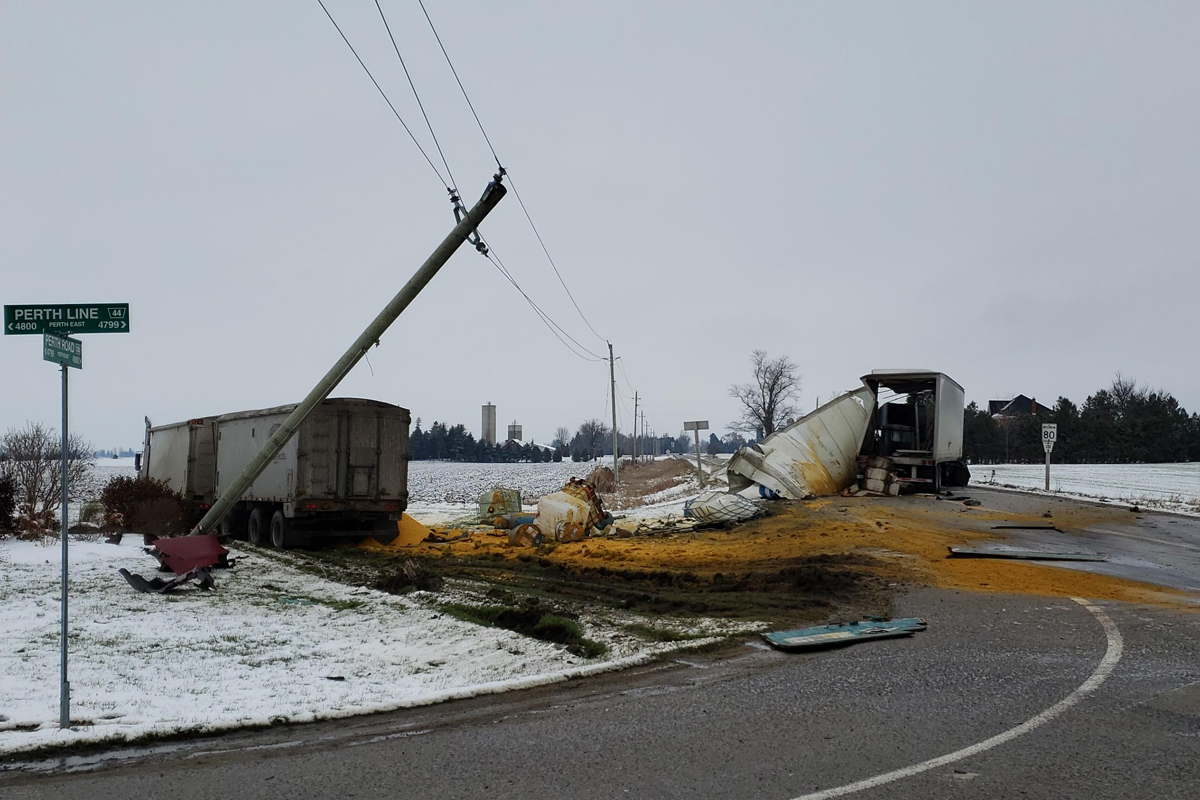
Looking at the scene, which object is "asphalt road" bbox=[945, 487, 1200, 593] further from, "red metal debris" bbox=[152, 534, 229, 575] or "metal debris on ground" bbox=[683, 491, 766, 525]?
"red metal debris" bbox=[152, 534, 229, 575]

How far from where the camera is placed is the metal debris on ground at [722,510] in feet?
63.2

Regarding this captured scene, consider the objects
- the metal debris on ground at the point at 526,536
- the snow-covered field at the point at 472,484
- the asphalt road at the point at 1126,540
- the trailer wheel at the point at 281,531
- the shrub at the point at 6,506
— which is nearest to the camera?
the asphalt road at the point at 1126,540

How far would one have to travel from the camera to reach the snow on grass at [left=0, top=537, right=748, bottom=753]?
19.9 feet

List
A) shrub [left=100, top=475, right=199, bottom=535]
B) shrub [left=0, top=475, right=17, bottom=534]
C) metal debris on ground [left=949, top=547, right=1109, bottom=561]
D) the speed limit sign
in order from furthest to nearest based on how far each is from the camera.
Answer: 1. the speed limit sign
2. shrub [left=100, top=475, right=199, bottom=535]
3. shrub [left=0, top=475, right=17, bottom=534]
4. metal debris on ground [left=949, top=547, right=1109, bottom=561]

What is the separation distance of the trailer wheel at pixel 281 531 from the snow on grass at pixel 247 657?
6519 mm

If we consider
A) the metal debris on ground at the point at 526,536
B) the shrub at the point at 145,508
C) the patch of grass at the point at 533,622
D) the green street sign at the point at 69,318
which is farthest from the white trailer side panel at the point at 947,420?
the green street sign at the point at 69,318

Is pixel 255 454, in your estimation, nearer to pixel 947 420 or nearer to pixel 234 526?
pixel 234 526

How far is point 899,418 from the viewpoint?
27.2 metres

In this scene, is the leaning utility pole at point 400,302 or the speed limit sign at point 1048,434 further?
the speed limit sign at point 1048,434

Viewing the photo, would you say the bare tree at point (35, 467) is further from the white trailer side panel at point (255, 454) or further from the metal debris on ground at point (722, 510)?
the metal debris on ground at point (722, 510)

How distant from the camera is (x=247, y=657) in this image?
7812 mm

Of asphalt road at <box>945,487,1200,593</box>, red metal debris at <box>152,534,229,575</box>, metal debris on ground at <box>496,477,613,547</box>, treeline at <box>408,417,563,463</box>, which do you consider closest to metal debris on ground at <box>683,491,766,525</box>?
metal debris on ground at <box>496,477,613,547</box>

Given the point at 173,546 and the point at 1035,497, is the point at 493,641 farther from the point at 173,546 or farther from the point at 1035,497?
the point at 1035,497

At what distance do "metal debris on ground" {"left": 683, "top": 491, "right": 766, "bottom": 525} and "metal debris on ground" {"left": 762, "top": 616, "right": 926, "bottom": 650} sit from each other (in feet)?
33.2
